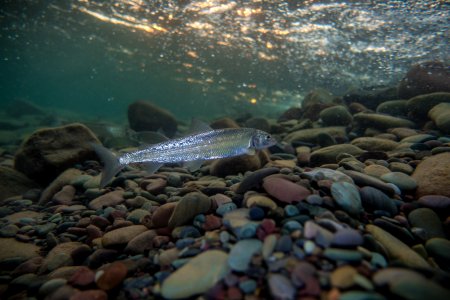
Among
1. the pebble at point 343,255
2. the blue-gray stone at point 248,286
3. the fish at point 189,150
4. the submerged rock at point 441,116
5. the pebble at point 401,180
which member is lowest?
the blue-gray stone at point 248,286

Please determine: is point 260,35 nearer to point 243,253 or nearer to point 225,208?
point 225,208

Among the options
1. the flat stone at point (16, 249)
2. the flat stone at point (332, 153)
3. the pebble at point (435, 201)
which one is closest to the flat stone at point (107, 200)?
the flat stone at point (16, 249)

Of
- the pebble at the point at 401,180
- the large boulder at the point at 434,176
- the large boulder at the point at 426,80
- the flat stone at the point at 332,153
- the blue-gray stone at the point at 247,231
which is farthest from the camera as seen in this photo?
the large boulder at the point at 426,80

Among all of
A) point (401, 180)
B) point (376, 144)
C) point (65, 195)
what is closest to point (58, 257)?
point (65, 195)

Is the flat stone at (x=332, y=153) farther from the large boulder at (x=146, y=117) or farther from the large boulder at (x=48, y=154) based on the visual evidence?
the large boulder at (x=146, y=117)

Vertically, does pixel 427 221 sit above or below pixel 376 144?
below

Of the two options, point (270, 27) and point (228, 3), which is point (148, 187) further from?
point (270, 27)

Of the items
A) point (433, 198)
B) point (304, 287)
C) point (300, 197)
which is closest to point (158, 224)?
point (300, 197)

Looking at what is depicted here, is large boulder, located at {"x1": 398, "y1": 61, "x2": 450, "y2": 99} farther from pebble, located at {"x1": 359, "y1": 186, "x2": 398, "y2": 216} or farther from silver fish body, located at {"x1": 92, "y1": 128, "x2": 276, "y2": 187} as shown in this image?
pebble, located at {"x1": 359, "y1": 186, "x2": 398, "y2": 216}
